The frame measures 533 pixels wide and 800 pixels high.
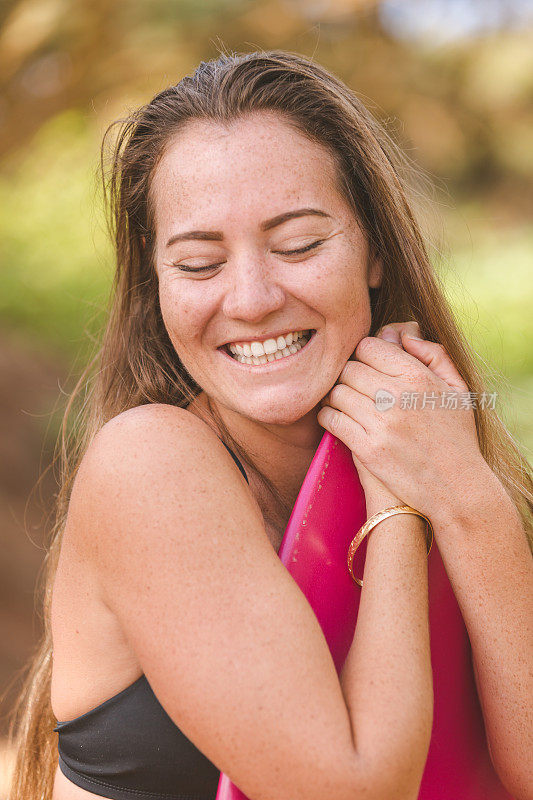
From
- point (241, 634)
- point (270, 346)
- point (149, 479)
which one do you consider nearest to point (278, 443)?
point (270, 346)

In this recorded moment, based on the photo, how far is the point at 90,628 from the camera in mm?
1538

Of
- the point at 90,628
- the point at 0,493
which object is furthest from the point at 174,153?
the point at 0,493

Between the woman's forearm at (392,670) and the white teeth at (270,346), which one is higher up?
the white teeth at (270,346)

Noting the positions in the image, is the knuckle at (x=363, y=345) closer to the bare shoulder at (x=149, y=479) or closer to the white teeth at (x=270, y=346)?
the white teeth at (x=270, y=346)

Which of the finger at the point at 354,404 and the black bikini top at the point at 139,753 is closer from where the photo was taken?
the black bikini top at the point at 139,753

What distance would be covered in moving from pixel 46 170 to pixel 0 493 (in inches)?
176

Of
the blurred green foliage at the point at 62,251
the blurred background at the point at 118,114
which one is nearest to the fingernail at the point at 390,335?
the blurred background at the point at 118,114

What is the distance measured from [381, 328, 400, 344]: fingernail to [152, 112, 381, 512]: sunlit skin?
63 millimetres

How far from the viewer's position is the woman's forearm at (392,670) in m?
1.27

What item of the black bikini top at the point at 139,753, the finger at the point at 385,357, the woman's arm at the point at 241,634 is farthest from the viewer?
the finger at the point at 385,357

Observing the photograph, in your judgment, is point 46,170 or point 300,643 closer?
point 300,643

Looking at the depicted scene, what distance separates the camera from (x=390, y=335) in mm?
1868

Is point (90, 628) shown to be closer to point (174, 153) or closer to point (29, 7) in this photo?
point (174, 153)

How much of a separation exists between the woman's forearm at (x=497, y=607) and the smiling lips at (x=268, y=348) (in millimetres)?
443
